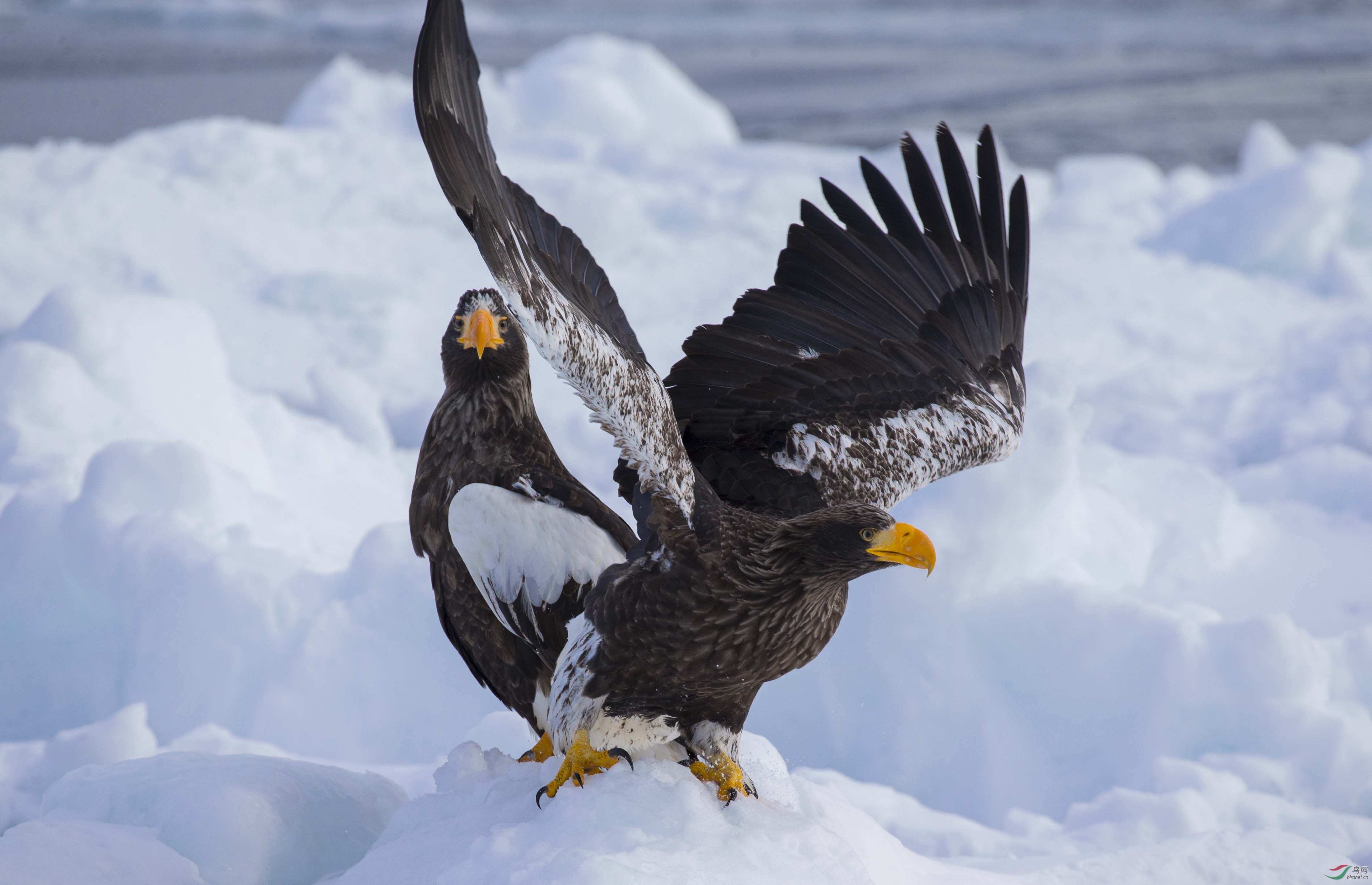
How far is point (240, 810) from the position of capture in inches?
128

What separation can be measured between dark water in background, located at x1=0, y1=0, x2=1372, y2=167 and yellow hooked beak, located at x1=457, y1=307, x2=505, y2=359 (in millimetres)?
12768

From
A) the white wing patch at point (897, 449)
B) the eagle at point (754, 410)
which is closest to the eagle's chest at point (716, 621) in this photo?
the eagle at point (754, 410)

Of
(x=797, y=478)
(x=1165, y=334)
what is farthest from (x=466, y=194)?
(x=1165, y=334)

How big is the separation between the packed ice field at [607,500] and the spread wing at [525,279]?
2.63 ft

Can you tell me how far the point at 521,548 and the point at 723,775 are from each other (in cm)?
78

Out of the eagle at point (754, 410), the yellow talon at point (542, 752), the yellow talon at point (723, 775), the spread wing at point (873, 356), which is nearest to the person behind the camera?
the eagle at point (754, 410)

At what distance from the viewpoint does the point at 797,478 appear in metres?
3.75

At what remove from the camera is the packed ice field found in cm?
335

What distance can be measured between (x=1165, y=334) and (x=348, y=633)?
7.13m

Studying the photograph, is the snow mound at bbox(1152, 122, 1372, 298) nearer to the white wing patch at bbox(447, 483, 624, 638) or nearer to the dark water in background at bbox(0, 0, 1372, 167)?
the dark water in background at bbox(0, 0, 1372, 167)

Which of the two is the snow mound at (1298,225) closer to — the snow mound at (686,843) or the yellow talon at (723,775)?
the snow mound at (686,843)

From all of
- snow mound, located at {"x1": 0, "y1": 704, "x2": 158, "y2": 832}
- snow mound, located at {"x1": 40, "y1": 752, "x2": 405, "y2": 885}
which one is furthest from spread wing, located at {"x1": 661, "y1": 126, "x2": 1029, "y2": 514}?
snow mound, located at {"x1": 0, "y1": 704, "x2": 158, "y2": 832}

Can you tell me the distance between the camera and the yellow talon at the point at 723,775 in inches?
124

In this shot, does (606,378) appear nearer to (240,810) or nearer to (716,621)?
(716,621)
